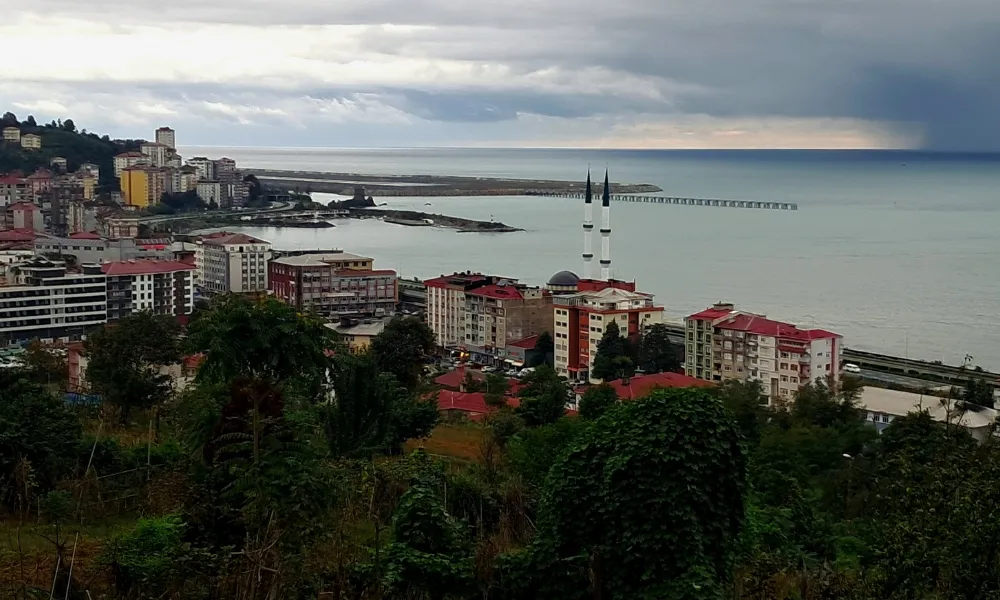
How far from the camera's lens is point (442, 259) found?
973 inches

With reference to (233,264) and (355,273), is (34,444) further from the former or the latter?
(233,264)

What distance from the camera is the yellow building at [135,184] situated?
32906 millimetres

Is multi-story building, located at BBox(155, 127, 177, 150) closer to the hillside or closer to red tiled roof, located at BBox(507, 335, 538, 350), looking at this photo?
the hillside

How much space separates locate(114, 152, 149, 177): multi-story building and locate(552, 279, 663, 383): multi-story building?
25.5 metres

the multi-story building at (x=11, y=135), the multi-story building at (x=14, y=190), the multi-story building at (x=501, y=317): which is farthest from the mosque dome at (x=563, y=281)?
the multi-story building at (x=11, y=135)

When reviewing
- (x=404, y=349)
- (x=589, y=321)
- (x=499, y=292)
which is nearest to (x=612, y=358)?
(x=589, y=321)

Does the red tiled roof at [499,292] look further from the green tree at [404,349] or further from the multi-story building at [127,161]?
the multi-story building at [127,161]

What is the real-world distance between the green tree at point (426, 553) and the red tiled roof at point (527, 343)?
1069cm

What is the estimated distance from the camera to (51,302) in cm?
1283

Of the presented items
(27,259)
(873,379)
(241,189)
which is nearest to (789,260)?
(873,379)

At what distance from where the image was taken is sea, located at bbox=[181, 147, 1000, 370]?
50.6ft

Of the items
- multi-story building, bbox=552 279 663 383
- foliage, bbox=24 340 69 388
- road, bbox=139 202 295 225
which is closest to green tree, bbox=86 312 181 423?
foliage, bbox=24 340 69 388

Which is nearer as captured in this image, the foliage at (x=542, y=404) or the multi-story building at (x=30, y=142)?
the foliage at (x=542, y=404)

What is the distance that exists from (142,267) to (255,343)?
11457 mm
